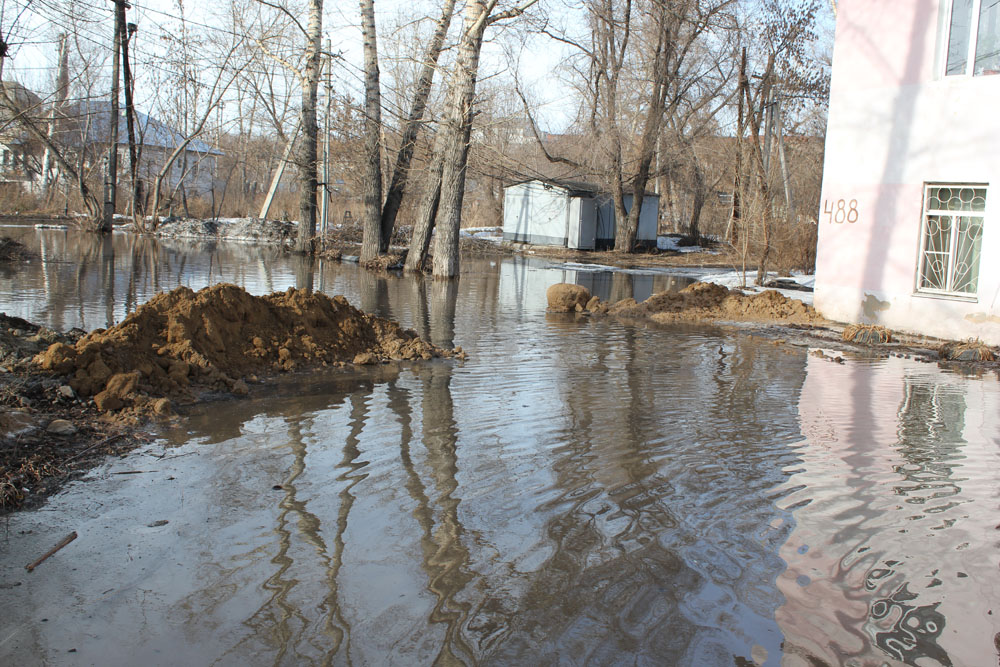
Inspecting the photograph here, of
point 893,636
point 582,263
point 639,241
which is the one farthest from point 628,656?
point 639,241

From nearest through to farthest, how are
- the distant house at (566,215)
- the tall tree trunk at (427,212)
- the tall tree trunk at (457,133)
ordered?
the tall tree trunk at (457,133)
the tall tree trunk at (427,212)
the distant house at (566,215)

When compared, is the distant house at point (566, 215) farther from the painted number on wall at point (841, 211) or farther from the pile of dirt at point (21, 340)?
the pile of dirt at point (21, 340)

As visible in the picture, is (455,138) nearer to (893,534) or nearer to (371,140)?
(371,140)

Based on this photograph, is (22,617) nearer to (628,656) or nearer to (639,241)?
(628,656)

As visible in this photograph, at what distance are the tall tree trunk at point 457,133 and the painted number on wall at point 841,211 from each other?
8957 mm

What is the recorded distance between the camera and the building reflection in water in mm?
3580

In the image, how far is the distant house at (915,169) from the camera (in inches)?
484

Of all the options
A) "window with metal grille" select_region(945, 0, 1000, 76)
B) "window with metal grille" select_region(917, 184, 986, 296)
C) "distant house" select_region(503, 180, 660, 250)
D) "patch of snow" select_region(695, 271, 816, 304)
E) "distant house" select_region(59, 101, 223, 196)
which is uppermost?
"distant house" select_region(59, 101, 223, 196)

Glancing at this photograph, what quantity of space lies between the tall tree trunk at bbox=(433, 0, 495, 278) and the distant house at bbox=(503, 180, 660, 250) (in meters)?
17.0

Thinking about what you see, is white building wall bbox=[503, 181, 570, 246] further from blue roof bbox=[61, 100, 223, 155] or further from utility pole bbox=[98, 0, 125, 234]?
utility pole bbox=[98, 0, 125, 234]

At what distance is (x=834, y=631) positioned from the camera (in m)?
3.60

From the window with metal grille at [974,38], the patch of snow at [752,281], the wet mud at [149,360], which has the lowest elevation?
the wet mud at [149,360]

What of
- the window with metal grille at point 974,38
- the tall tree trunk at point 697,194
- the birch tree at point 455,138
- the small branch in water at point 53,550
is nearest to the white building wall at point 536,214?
the tall tree trunk at point 697,194

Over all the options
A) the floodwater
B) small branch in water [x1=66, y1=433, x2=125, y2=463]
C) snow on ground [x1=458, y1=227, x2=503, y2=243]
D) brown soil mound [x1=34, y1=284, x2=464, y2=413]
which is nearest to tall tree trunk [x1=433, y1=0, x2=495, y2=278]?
brown soil mound [x1=34, y1=284, x2=464, y2=413]
